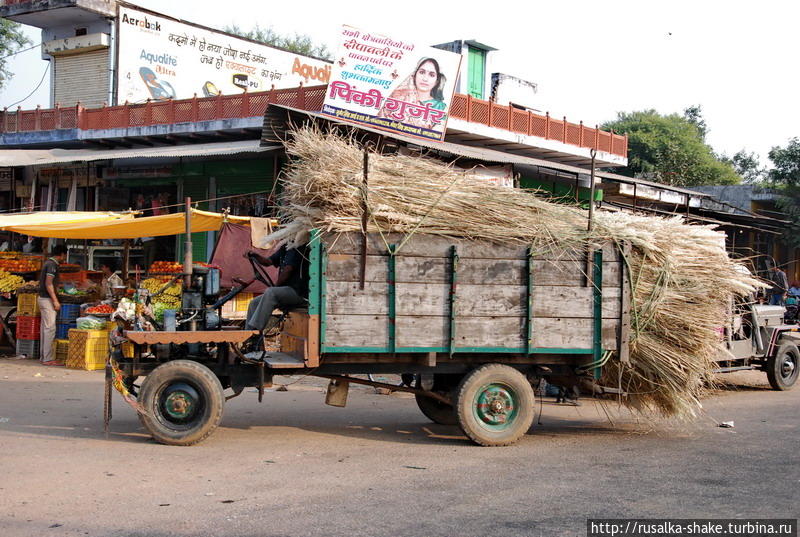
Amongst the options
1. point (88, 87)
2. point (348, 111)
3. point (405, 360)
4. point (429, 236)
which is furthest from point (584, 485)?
point (88, 87)

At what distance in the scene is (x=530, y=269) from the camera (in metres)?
6.84

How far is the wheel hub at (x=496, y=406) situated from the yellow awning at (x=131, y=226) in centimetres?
637

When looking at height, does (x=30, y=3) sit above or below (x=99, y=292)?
above

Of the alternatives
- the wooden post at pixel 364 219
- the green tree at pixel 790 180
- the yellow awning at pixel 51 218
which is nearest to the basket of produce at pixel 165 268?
the yellow awning at pixel 51 218

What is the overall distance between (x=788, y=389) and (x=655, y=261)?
5805 mm

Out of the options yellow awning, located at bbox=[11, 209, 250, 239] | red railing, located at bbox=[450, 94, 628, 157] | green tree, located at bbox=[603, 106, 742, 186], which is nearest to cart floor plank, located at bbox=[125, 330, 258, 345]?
yellow awning, located at bbox=[11, 209, 250, 239]

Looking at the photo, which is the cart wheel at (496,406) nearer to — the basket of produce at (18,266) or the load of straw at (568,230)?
the load of straw at (568,230)

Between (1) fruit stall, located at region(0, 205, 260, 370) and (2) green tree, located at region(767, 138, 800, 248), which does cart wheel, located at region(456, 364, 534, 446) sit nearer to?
(1) fruit stall, located at region(0, 205, 260, 370)

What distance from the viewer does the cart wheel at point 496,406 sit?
6836mm

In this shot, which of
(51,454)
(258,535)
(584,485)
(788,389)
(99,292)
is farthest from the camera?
(99,292)

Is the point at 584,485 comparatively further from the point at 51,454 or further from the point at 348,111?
the point at 348,111

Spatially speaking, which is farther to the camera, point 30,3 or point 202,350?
point 30,3

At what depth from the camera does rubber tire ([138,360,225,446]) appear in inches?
258

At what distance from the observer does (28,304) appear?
13.1 meters
